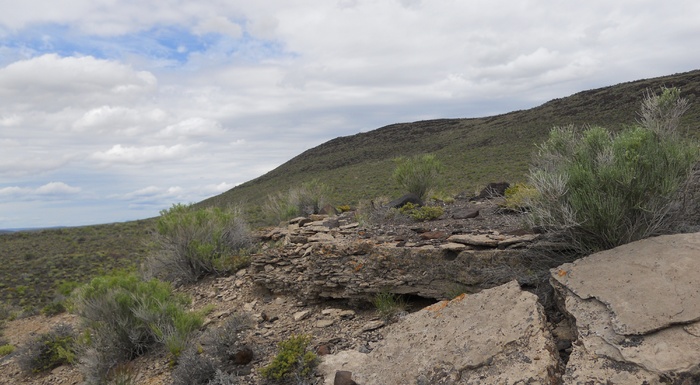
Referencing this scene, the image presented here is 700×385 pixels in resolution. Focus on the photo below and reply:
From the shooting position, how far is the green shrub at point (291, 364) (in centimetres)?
512

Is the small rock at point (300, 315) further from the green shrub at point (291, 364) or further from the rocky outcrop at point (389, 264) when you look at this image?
the green shrub at point (291, 364)

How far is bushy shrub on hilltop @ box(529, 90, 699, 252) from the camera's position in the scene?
4926mm

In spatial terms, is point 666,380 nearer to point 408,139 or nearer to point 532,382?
point 532,382

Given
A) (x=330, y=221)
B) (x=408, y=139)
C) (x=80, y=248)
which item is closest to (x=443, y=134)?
(x=408, y=139)

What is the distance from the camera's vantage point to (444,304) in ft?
17.3

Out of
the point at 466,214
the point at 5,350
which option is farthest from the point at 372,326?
the point at 5,350

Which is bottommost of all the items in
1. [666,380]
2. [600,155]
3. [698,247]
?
[666,380]

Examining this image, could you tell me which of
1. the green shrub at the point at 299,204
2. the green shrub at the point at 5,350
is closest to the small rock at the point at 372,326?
the green shrub at the point at 299,204

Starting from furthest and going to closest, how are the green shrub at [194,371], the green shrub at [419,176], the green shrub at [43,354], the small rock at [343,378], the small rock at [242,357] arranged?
1. the green shrub at [419,176]
2. the green shrub at [43,354]
3. the small rock at [242,357]
4. the green shrub at [194,371]
5. the small rock at [343,378]

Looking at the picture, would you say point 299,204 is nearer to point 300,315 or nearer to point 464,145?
point 300,315

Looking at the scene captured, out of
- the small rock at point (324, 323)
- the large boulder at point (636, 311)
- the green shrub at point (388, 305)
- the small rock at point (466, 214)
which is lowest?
the small rock at point (324, 323)

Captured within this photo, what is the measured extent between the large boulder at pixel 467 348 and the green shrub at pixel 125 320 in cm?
281

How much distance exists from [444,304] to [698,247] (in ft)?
8.29

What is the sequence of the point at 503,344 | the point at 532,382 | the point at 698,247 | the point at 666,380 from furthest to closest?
the point at 698,247
the point at 503,344
the point at 532,382
the point at 666,380
